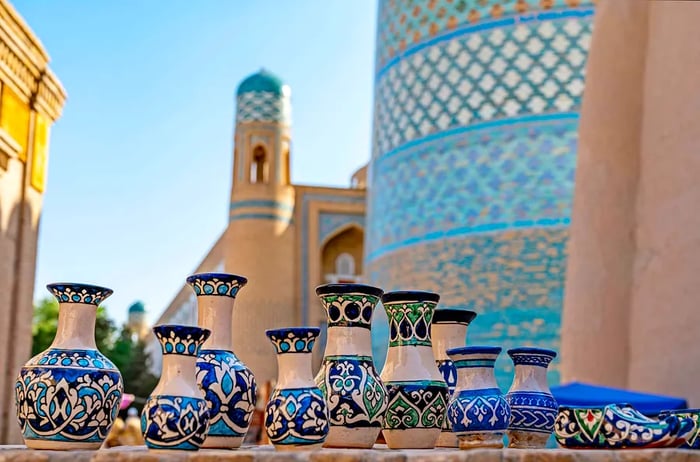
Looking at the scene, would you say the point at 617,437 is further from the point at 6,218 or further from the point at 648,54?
the point at 6,218

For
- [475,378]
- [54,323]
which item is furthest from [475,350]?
[54,323]

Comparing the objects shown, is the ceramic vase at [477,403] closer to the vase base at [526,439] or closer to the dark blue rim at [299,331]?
the vase base at [526,439]

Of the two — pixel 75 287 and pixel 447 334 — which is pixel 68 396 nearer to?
pixel 75 287

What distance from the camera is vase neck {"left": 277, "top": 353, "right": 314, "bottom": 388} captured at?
1.78m

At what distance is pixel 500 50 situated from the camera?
24.8 feet

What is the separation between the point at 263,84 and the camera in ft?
46.4

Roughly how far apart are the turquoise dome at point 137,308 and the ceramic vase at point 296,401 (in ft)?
96.4

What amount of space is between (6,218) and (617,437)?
433cm

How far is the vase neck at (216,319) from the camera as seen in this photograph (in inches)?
74.3

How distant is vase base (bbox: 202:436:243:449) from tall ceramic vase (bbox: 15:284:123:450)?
0.59 ft

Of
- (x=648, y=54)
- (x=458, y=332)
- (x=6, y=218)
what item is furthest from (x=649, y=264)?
(x=6, y=218)

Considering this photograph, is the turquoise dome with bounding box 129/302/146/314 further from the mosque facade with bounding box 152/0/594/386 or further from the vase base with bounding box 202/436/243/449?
the vase base with bounding box 202/436/243/449

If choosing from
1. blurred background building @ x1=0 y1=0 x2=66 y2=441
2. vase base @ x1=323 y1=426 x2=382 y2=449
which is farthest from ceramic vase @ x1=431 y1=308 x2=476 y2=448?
blurred background building @ x1=0 y1=0 x2=66 y2=441

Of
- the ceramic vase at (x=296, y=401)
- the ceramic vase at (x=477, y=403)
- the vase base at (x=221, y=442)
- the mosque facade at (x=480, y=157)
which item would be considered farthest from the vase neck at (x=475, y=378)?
the mosque facade at (x=480, y=157)
